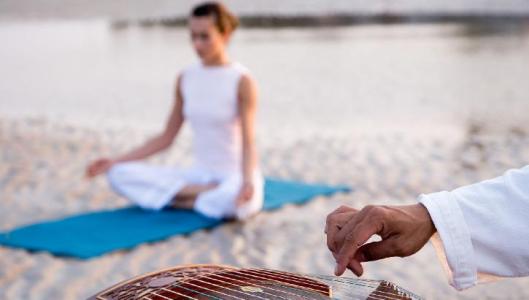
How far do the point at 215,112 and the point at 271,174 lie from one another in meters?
1.65

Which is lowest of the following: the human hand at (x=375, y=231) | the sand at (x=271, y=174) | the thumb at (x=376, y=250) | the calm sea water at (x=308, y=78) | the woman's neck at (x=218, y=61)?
the calm sea water at (x=308, y=78)

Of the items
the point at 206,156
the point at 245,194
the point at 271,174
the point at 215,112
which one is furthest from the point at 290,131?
the point at 245,194

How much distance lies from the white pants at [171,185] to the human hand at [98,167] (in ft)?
0.56

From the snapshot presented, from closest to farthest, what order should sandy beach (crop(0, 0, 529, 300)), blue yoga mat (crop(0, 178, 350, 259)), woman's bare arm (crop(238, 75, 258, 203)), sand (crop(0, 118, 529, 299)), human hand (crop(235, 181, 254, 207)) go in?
1. sand (crop(0, 118, 529, 299))
2. sandy beach (crop(0, 0, 529, 300))
3. blue yoga mat (crop(0, 178, 350, 259))
4. human hand (crop(235, 181, 254, 207))
5. woman's bare arm (crop(238, 75, 258, 203))

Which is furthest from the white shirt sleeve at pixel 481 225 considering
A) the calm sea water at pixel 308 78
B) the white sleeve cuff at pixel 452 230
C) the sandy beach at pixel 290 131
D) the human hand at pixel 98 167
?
the calm sea water at pixel 308 78

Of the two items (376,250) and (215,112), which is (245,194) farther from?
(376,250)

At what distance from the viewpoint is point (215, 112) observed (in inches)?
205

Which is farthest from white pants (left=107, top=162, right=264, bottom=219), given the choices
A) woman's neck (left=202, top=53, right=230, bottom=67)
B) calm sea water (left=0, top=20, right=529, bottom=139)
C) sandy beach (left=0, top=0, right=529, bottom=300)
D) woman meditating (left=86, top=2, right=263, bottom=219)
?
calm sea water (left=0, top=20, right=529, bottom=139)

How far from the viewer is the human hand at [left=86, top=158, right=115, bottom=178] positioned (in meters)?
4.94

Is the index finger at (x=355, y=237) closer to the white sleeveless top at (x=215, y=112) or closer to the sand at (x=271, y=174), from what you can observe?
the sand at (x=271, y=174)

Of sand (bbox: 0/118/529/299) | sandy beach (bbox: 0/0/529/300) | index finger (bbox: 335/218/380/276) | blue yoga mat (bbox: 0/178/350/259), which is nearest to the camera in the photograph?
index finger (bbox: 335/218/380/276)

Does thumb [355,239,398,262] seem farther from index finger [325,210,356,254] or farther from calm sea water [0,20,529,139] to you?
calm sea water [0,20,529,139]

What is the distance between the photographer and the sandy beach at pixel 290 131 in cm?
423

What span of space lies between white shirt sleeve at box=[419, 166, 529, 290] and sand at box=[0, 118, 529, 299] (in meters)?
2.19
